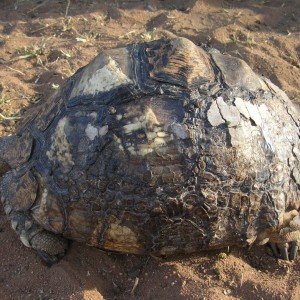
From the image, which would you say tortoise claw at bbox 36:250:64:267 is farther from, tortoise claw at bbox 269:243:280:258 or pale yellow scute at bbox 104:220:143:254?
tortoise claw at bbox 269:243:280:258

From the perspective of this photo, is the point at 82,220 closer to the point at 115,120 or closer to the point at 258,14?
the point at 115,120

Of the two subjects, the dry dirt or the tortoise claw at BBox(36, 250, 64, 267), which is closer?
the dry dirt

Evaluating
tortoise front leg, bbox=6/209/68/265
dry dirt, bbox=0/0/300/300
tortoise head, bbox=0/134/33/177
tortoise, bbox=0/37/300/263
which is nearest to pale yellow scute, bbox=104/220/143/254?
tortoise, bbox=0/37/300/263

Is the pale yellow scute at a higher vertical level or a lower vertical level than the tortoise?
lower

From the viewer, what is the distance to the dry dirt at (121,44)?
3342 mm

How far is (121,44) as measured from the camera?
5.58 metres

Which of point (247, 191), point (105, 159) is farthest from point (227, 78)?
point (105, 159)

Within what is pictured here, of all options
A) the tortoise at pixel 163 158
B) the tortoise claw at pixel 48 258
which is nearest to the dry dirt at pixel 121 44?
the tortoise claw at pixel 48 258

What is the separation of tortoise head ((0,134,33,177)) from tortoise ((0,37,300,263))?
4 cm

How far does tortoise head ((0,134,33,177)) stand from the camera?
11.3ft

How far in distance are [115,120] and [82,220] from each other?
727 millimetres

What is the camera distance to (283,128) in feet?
10.9

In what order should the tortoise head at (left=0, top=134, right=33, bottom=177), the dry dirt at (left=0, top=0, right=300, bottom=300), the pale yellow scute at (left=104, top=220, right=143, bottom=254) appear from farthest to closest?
the tortoise head at (left=0, top=134, right=33, bottom=177)
the dry dirt at (left=0, top=0, right=300, bottom=300)
the pale yellow scute at (left=104, top=220, right=143, bottom=254)

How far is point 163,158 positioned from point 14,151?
4.34 feet
